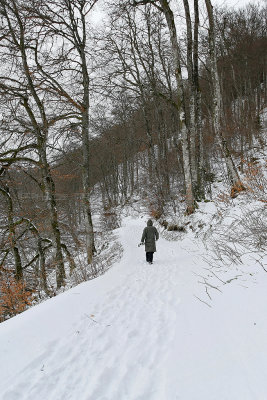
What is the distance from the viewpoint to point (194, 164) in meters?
11.9

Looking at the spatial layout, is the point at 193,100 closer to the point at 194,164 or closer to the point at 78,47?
the point at 194,164

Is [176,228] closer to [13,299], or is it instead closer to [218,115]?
[218,115]

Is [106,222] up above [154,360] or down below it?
below

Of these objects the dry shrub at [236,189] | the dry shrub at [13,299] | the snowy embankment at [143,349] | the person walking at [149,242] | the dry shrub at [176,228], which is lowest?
the dry shrub at [13,299]

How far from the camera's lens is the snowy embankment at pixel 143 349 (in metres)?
1.83

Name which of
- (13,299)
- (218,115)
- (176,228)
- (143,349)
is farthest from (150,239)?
(218,115)

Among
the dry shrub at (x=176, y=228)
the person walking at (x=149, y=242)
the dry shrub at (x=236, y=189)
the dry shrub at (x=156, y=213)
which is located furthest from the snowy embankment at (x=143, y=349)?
the dry shrub at (x=156, y=213)

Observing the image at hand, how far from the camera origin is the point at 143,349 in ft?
8.41

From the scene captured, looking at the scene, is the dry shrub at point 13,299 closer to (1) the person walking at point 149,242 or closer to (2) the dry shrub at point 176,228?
(1) the person walking at point 149,242

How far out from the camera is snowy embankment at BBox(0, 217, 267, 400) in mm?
1831

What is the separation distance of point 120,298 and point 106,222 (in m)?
17.3

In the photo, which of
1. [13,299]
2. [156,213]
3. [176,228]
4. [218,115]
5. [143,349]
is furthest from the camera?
[156,213]

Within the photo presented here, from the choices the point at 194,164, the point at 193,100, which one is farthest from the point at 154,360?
the point at 193,100

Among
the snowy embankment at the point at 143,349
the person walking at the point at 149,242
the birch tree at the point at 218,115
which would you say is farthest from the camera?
the birch tree at the point at 218,115
